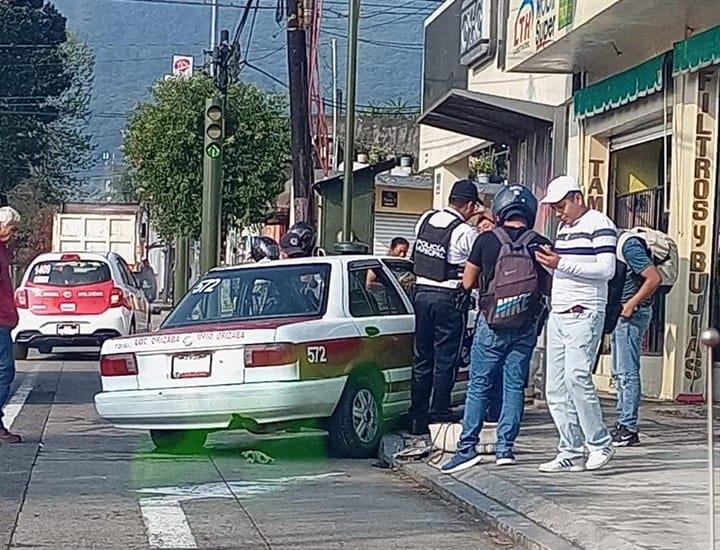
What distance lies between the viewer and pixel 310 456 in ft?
38.3

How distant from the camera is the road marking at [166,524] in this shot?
26.3 ft

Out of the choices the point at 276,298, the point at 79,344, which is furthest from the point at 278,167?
the point at 276,298

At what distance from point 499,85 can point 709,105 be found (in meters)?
8.74

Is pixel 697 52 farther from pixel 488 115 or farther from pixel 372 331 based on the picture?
pixel 488 115

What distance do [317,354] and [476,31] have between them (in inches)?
553

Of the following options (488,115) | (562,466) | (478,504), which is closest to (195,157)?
(488,115)

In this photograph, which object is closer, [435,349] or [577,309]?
[577,309]

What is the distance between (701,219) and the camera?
1534cm

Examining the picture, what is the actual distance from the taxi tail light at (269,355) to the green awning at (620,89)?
22.5 ft

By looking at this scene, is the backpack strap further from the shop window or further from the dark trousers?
the shop window

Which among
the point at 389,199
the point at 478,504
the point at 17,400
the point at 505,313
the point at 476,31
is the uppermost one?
the point at 476,31

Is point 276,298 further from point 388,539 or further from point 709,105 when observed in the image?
point 709,105

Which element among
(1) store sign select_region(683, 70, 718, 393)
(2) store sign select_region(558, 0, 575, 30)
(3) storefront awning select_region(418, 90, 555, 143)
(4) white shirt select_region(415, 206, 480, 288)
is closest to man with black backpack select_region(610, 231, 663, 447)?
(4) white shirt select_region(415, 206, 480, 288)

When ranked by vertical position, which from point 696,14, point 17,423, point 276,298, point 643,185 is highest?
point 696,14
